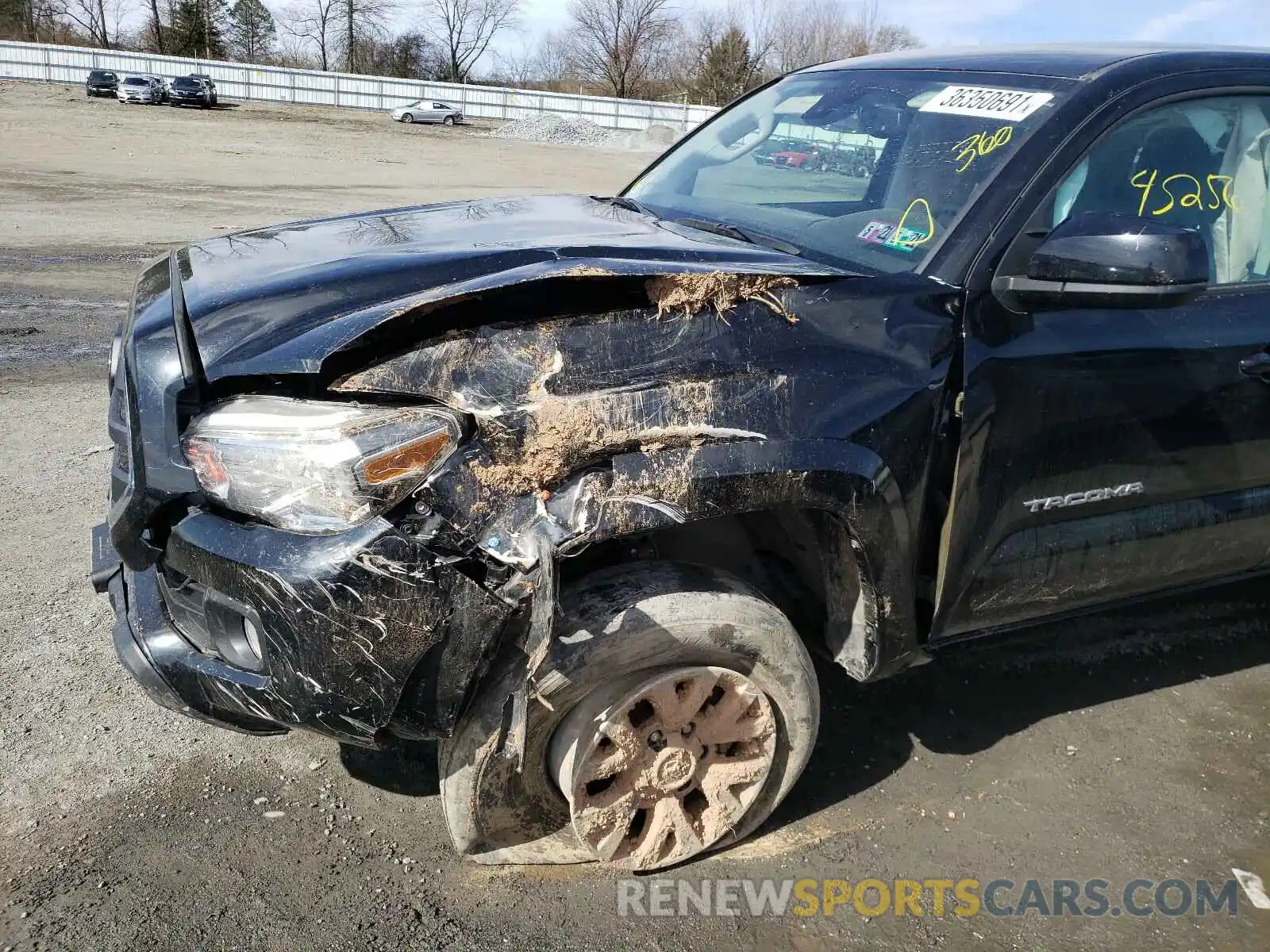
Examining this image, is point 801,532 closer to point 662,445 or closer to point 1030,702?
point 662,445

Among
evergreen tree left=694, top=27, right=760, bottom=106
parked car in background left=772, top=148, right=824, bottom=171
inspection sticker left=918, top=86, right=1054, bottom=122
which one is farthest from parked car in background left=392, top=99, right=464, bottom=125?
inspection sticker left=918, top=86, right=1054, bottom=122

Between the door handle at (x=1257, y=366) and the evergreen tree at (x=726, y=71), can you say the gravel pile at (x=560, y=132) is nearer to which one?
the evergreen tree at (x=726, y=71)

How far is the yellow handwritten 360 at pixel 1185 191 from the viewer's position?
2.83m

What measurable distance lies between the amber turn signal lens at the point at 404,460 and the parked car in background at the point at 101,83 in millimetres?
43554

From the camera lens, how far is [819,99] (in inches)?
137

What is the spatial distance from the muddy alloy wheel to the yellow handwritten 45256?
4.78ft

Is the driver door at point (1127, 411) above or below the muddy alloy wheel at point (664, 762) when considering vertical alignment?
above

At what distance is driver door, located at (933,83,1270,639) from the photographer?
98.7 inches

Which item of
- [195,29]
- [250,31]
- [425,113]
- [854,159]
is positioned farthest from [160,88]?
[854,159]

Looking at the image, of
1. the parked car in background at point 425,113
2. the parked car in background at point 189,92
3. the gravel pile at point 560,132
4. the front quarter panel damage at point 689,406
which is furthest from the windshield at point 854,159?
the parked car in background at point 425,113

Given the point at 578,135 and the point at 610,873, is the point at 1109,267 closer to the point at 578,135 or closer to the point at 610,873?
the point at 610,873

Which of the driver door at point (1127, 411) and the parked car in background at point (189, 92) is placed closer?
the driver door at point (1127, 411)

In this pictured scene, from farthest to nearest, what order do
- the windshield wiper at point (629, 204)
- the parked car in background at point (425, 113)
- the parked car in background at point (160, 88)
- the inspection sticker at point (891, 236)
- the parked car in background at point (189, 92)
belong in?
the parked car in background at point (425, 113)
the parked car in background at point (189, 92)
the parked car in background at point (160, 88)
the windshield wiper at point (629, 204)
the inspection sticker at point (891, 236)

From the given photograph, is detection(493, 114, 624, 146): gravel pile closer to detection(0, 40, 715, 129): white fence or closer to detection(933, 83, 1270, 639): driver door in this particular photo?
detection(0, 40, 715, 129): white fence
